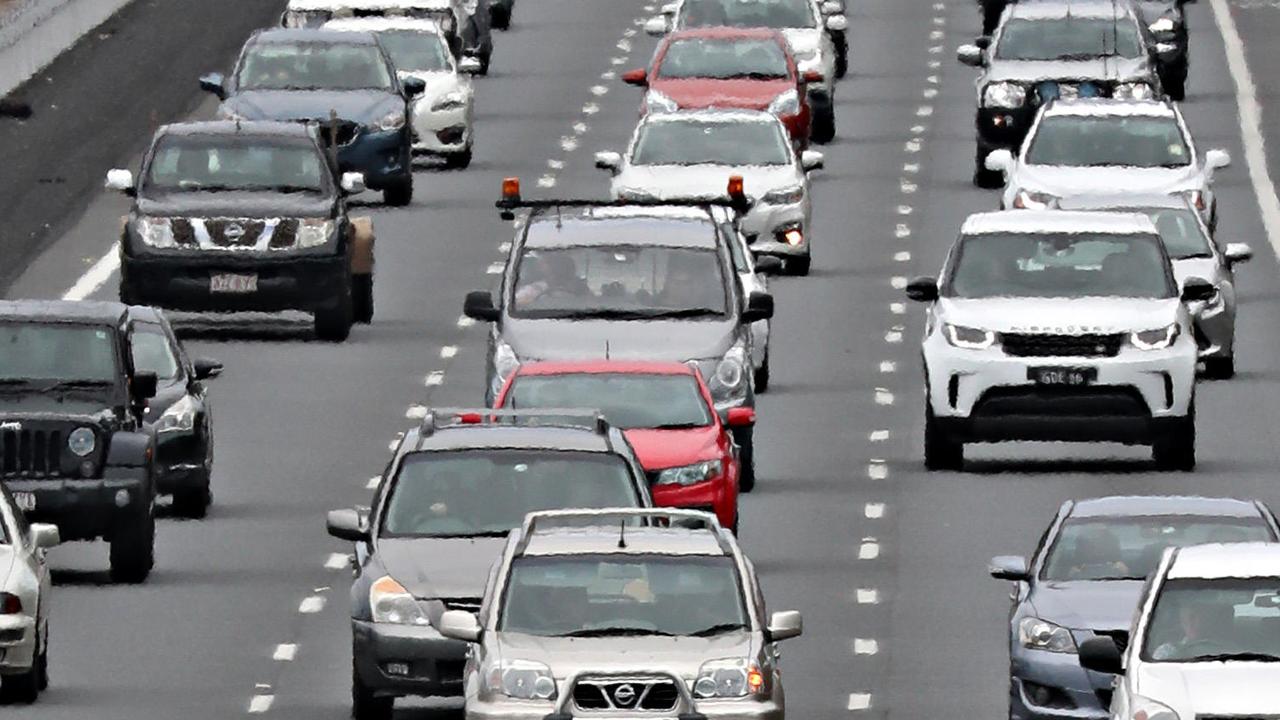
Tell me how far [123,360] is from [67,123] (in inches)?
935

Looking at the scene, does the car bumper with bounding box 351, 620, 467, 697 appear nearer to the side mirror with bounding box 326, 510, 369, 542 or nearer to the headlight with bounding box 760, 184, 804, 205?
the side mirror with bounding box 326, 510, 369, 542

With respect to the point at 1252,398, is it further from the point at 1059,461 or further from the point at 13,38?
the point at 13,38

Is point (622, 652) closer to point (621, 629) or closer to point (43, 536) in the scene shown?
point (621, 629)

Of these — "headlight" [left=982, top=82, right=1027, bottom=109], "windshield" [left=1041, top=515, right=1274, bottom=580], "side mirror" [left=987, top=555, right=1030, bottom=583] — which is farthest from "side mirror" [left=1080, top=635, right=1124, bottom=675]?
"headlight" [left=982, top=82, right=1027, bottom=109]

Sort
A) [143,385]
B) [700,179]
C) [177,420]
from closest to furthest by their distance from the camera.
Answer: [143,385]
[177,420]
[700,179]

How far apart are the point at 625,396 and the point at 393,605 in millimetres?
7858

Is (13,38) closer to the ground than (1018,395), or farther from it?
closer to the ground

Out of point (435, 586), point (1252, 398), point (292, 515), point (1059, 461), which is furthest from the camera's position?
point (1252, 398)

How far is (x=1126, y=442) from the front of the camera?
1454 inches

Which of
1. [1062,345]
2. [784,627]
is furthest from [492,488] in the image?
[1062,345]

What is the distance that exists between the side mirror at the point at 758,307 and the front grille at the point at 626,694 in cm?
1366

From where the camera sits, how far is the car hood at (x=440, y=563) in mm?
25906

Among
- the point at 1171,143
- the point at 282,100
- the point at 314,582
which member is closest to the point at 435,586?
the point at 314,582

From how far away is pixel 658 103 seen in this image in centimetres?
5341
